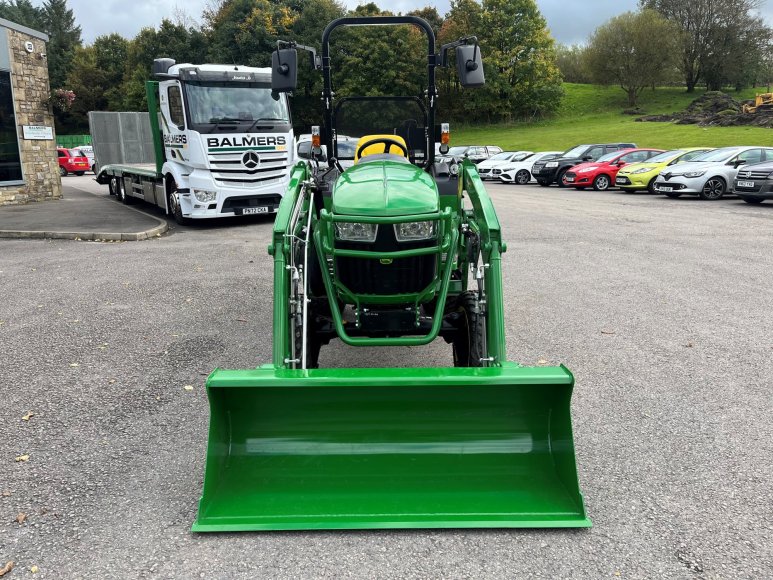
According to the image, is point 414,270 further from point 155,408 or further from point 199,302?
point 199,302

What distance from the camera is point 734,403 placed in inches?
182

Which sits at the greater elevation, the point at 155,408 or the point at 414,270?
the point at 414,270

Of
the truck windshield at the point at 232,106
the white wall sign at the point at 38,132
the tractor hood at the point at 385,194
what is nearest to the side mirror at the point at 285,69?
the tractor hood at the point at 385,194

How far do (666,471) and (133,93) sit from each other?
59.2m

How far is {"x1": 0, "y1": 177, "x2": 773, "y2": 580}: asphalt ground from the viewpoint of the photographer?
2969 millimetres

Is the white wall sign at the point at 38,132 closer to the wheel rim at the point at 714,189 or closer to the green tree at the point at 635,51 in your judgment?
the wheel rim at the point at 714,189

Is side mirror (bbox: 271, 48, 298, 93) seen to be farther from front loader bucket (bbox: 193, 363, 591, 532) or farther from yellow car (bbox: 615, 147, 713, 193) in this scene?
yellow car (bbox: 615, 147, 713, 193)

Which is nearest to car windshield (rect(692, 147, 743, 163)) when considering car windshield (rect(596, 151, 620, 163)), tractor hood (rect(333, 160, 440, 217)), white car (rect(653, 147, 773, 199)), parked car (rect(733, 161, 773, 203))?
white car (rect(653, 147, 773, 199))

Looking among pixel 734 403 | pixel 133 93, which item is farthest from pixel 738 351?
pixel 133 93

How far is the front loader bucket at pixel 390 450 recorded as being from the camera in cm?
314

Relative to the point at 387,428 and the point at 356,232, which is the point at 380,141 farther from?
the point at 387,428

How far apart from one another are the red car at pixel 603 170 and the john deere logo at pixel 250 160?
47.9 feet

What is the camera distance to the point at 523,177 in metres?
28.6

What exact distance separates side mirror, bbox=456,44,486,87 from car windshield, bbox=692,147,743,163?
684 inches
